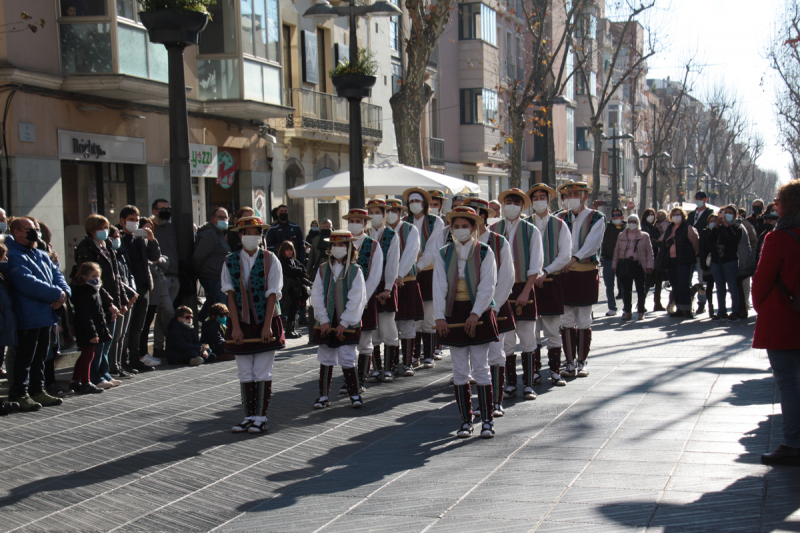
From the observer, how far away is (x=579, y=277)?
9.67 metres

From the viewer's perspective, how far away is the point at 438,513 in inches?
203

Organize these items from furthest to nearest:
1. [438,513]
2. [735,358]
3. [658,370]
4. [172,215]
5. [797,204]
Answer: [172,215] → [735,358] → [658,370] → [797,204] → [438,513]

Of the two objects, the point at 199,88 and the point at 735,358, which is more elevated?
the point at 199,88

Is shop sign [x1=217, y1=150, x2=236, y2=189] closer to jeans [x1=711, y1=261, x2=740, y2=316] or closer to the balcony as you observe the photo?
jeans [x1=711, y1=261, x2=740, y2=316]

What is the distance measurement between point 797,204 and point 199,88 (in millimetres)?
17411

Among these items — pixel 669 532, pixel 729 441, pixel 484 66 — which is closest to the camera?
pixel 669 532

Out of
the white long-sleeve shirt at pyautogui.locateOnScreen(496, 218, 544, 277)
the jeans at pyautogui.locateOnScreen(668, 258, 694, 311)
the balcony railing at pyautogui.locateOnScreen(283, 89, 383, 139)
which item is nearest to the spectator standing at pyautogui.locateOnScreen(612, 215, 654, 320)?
the jeans at pyautogui.locateOnScreen(668, 258, 694, 311)

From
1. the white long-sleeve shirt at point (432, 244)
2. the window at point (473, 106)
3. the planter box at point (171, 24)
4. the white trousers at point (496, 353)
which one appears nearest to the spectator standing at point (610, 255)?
the white long-sleeve shirt at point (432, 244)

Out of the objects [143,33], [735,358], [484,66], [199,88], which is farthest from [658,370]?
[484,66]

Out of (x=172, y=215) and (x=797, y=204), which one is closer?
(x=797, y=204)

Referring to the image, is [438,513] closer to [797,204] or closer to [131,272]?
[797,204]

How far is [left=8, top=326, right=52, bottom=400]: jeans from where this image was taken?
840 centimetres

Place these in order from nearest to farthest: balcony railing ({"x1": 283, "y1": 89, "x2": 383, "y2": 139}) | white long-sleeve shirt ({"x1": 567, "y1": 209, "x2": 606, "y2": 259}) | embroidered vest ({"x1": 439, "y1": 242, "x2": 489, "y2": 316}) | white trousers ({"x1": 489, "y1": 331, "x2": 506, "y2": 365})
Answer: embroidered vest ({"x1": 439, "y1": 242, "x2": 489, "y2": 316}), white trousers ({"x1": 489, "y1": 331, "x2": 506, "y2": 365}), white long-sleeve shirt ({"x1": 567, "y1": 209, "x2": 606, "y2": 259}), balcony railing ({"x1": 283, "y1": 89, "x2": 383, "y2": 139})

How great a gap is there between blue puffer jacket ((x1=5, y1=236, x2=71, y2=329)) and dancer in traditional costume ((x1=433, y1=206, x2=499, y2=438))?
393 centimetres
